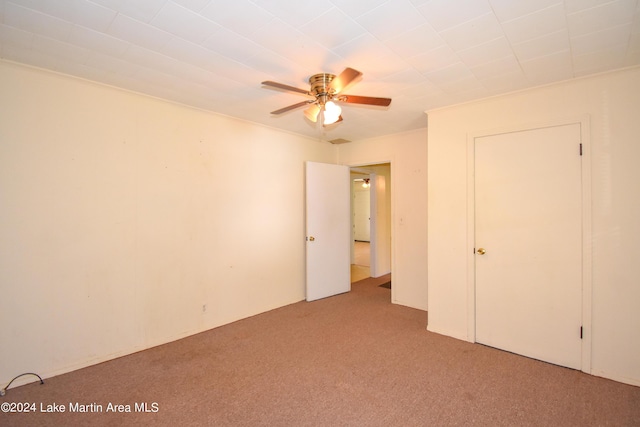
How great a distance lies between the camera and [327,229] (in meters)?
4.71

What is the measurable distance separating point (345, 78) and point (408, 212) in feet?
9.02

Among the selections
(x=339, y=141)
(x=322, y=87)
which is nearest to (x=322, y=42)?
(x=322, y=87)

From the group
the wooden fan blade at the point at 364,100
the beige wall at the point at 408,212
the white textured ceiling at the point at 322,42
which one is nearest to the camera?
the white textured ceiling at the point at 322,42

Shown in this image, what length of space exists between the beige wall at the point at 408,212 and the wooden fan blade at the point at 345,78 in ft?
7.70

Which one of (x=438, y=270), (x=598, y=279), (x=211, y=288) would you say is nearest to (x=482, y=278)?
(x=438, y=270)

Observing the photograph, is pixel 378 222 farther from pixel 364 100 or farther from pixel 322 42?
pixel 322 42

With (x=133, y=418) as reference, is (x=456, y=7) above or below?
above

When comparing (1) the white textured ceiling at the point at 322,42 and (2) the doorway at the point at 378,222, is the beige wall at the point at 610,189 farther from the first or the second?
(2) the doorway at the point at 378,222

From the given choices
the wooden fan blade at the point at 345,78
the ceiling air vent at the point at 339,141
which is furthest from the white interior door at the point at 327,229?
the wooden fan blade at the point at 345,78

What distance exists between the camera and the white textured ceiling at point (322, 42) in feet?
5.48

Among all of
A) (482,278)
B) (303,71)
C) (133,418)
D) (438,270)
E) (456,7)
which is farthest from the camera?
(438,270)

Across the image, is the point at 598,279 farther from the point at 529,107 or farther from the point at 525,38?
the point at 525,38

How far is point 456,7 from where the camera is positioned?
65.4 inches

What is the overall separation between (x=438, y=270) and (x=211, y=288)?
259 centimetres
